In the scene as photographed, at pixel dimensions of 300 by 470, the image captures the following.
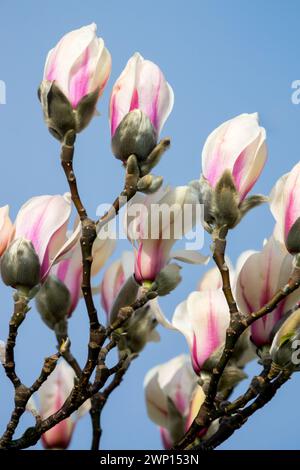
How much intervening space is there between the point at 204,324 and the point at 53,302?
0.20 m

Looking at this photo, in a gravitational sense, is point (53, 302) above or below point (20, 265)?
below

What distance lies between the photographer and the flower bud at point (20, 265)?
0.82 meters

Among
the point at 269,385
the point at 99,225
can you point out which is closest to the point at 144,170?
the point at 99,225

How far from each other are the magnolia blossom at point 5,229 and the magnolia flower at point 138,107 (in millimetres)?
134

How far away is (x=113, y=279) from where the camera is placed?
105cm

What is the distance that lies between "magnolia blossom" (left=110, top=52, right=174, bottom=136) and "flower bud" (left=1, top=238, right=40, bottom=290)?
0.15 meters

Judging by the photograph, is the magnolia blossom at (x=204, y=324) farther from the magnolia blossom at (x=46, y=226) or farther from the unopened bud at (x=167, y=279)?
the magnolia blossom at (x=46, y=226)

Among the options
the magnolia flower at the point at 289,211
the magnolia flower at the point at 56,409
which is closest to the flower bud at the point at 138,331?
the magnolia flower at the point at 56,409

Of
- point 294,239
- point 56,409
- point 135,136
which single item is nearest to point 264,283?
point 294,239

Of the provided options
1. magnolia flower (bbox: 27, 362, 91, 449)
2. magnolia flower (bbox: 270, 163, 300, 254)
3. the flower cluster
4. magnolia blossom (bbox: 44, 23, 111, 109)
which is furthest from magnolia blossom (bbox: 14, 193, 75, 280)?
magnolia flower (bbox: 27, 362, 91, 449)

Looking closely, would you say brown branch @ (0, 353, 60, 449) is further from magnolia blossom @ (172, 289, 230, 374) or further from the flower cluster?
magnolia blossom @ (172, 289, 230, 374)

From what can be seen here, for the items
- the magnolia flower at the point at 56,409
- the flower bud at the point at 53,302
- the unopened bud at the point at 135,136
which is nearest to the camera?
the unopened bud at the point at 135,136

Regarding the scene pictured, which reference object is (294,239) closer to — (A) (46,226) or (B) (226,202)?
(B) (226,202)
